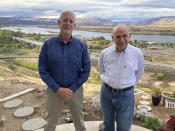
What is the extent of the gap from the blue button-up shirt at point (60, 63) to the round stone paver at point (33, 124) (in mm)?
1762

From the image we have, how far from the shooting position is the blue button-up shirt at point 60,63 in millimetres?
2354

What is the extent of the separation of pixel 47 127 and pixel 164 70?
20.6m

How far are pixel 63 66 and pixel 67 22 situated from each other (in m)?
0.57

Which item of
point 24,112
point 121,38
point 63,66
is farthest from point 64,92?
point 24,112

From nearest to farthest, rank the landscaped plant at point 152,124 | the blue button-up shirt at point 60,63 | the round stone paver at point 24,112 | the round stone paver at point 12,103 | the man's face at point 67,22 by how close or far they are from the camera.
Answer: the man's face at point 67,22 → the blue button-up shirt at point 60,63 → the landscaped plant at point 152,124 → the round stone paver at point 24,112 → the round stone paver at point 12,103

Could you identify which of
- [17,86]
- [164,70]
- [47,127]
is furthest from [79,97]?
[164,70]

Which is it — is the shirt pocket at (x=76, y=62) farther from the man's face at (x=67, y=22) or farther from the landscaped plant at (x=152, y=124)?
the landscaped plant at (x=152, y=124)

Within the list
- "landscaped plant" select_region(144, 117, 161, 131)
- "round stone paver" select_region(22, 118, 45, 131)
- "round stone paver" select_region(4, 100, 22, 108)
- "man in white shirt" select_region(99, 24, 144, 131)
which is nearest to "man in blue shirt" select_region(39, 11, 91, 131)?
"man in white shirt" select_region(99, 24, 144, 131)

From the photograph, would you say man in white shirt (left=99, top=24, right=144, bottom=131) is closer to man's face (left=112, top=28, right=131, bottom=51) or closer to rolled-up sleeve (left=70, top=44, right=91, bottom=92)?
man's face (left=112, top=28, right=131, bottom=51)

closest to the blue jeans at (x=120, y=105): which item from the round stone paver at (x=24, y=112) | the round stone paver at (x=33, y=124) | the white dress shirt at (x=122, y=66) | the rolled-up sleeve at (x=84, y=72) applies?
the white dress shirt at (x=122, y=66)

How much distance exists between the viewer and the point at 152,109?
507cm

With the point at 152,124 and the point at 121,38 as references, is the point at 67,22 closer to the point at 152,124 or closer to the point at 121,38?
the point at 121,38

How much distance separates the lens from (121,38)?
2.14 meters

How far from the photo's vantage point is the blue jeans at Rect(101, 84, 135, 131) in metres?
2.26
